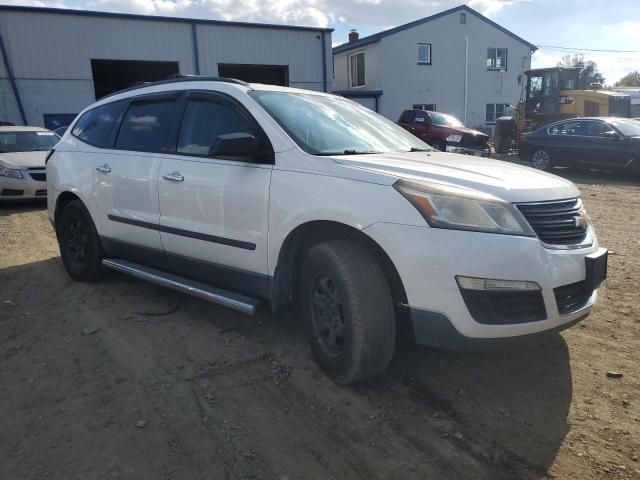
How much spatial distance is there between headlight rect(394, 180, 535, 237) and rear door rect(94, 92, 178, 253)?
7.32ft

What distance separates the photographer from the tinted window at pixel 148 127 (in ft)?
13.7

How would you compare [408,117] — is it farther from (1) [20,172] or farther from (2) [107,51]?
(1) [20,172]

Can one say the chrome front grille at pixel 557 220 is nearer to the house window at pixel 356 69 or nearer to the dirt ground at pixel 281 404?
the dirt ground at pixel 281 404

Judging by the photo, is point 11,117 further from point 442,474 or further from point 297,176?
point 442,474

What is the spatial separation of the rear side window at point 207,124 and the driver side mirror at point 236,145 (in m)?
0.28

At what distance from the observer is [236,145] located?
3213 millimetres

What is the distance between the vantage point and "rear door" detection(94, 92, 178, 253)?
4164 millimetres

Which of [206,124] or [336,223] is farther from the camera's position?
[206,124]

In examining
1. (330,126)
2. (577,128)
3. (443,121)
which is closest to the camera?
(330,126)

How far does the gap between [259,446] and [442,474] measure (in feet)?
2.94

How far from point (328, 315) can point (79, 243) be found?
3.23 m

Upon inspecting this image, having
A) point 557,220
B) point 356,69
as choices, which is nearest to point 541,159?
point 557,220

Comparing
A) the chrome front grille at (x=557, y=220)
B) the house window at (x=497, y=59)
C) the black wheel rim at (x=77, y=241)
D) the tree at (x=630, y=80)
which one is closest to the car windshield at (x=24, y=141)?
the black wheel rim at (x=77, y=241)

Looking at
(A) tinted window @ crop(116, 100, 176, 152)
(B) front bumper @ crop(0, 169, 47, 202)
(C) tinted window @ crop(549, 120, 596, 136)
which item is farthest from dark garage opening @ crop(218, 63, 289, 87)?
(A) tinted window @ crop(116, 100, 176, 152)
